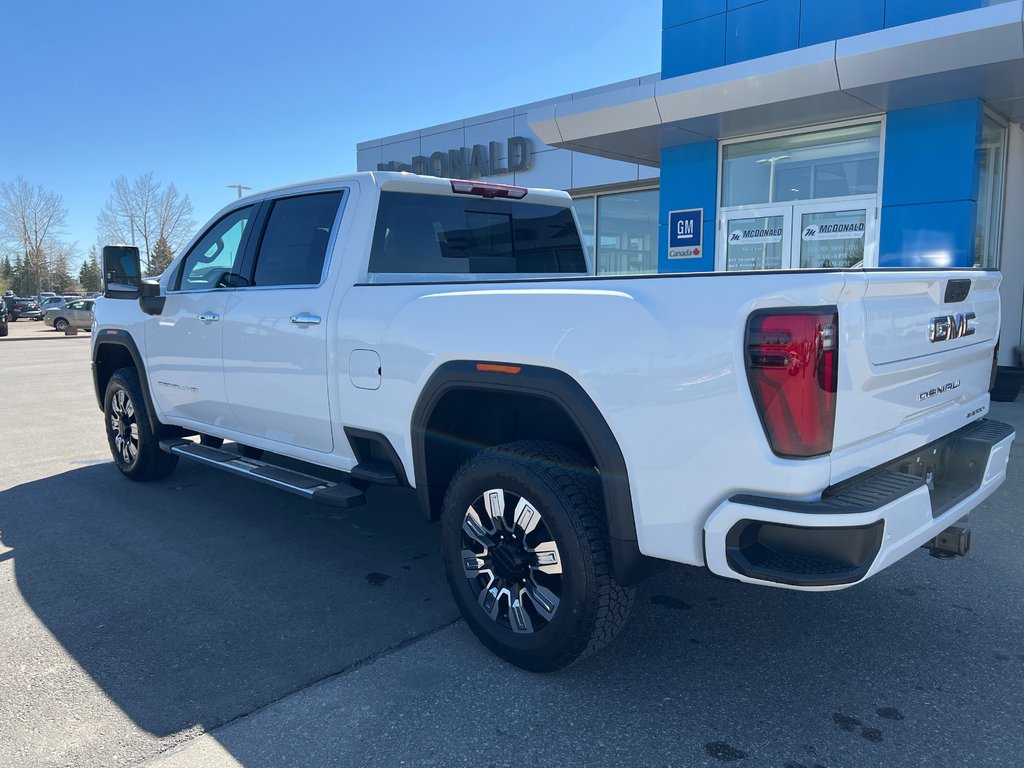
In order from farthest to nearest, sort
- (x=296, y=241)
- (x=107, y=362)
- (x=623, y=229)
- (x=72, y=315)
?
(x=72, y=315)
(x=623, y=229)
(x=107, y=362)
(x=296, y=241)

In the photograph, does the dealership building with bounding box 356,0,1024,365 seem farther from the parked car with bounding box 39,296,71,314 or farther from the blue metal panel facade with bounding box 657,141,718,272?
the parked car with bounding box 39,296,71,314

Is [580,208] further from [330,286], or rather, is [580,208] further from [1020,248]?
[330,286]

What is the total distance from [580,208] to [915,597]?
551 inches

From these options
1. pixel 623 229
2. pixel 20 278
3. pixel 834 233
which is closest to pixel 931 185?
pixel 834 233

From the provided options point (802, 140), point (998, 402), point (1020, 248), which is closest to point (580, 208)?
point (802, 140)

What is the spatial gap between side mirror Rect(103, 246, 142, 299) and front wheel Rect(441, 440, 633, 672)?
317 cm

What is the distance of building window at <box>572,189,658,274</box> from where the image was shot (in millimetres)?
15469

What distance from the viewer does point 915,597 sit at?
3.72m

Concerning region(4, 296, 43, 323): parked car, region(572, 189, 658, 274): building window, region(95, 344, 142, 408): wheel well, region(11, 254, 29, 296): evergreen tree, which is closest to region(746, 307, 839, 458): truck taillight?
region(95, 344, 142, 408): wheel well

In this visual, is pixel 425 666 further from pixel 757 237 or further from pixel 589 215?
pixel 589 215

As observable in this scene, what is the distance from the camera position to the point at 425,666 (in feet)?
10.1

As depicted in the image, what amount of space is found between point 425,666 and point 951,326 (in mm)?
2488

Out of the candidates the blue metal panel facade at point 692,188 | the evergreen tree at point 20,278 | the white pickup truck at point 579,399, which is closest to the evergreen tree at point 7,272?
the evergreen tree at point 20,278

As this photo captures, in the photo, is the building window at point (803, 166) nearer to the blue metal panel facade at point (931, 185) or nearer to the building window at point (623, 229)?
the blue metal panel facade at point (931, 185)
